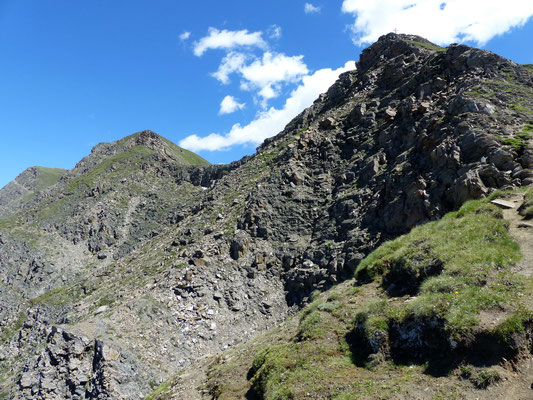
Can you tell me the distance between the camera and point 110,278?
46875 mm

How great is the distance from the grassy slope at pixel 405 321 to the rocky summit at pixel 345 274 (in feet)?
0.25

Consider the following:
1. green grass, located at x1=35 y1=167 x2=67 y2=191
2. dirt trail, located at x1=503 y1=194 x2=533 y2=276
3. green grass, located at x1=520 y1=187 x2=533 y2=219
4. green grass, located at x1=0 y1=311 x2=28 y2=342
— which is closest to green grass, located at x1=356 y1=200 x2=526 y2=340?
dirt trail, located at x1=503 y1=194 x2=533 y2=276

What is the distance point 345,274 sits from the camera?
30906 millimetres

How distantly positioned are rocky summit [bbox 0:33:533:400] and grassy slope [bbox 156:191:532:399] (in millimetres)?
77

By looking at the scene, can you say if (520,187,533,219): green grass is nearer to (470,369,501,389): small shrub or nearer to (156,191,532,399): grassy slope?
(156,191,532,399): grassy slope

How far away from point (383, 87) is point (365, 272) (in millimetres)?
39928

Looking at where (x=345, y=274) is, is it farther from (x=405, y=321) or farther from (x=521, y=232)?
(x=405, y=321)

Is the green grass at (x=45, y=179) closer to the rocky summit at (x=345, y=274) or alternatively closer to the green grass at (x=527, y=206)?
the rocky summit at (x=345, y=274)

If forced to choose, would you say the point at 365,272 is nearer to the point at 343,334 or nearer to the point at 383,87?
the point at 343,334

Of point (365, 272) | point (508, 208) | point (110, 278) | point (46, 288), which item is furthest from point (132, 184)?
point (508, 208)

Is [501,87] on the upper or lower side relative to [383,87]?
lower

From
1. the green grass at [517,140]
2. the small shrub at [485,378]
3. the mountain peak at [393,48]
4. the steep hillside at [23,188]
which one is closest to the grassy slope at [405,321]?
the small shrub at [485,378]

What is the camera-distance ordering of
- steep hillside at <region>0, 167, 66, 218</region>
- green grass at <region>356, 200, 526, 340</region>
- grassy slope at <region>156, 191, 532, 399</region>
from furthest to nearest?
steep hillside at <region>0, 167, 66, 218</region>, green grass at <region>356, 200, 526, 340</region>, grassy slope at <region>156, 191, 532, 399</region>

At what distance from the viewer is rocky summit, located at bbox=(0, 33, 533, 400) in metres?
12.4
